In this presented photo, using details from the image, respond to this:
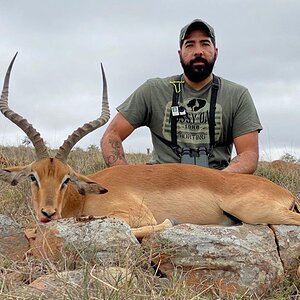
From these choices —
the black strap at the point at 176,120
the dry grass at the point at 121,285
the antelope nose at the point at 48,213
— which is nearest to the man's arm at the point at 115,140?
the black strap at the point at 176,120

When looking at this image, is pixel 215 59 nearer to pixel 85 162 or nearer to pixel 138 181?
pixel 138 181

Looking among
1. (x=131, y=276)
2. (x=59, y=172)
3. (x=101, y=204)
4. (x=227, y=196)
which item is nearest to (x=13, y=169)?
(x=59, y=172)

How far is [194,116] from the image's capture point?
20.7 ft

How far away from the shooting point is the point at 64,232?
3695 mm

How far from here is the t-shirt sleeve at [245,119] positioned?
21.0 ft

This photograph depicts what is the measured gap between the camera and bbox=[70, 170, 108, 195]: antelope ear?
4.79 meters

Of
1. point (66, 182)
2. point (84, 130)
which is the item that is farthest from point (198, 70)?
point (66, 182)

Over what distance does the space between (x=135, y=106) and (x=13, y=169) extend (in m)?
2.03

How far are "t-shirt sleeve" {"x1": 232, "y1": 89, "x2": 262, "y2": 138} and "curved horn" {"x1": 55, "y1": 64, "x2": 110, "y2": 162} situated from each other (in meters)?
1.65

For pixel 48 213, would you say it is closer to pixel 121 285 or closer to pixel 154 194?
pixel 154 194

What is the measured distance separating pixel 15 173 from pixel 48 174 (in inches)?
15.8

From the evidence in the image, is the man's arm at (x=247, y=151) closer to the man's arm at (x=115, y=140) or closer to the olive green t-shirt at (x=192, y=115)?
the olive green t-shirt at (x=192, y=115)

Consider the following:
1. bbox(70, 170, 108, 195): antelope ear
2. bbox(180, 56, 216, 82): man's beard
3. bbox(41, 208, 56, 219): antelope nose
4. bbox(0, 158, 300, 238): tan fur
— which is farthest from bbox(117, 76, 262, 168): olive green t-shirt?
bbox(41, 208, 56, 219): antelope nose

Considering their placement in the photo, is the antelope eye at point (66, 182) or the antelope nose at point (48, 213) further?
the antelope eye at point (66, 182)
